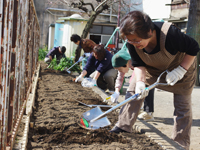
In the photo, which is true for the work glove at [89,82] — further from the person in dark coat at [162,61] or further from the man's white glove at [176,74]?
the man's white glove at [176,74]

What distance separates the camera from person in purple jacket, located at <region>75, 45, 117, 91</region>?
5.79m

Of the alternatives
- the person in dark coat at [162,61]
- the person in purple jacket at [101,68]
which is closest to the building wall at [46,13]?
the person in purple jacket at [101,68]

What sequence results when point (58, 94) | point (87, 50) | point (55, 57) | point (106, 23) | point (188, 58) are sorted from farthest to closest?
point (106, 23) < point (55, 57) < point (87, 50) < point (58, 94) < point (188, 58)

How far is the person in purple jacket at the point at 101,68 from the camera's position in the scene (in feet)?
19.0

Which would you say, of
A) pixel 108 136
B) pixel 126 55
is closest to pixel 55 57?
pixel 126 55

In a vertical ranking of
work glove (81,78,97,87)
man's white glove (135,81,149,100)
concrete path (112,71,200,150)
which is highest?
man's white glove (135,81,149,100)

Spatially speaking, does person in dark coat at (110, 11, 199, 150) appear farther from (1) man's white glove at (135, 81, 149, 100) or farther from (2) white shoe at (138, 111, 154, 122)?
(2) white shoe at (138, 111, 154, 122)

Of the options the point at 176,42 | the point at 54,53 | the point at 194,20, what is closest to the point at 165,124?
the point at 176,42

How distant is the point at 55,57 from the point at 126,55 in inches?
285

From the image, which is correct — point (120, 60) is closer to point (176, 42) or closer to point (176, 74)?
point (176, 74)

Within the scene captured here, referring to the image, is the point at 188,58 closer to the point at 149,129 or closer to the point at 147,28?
the point at 147,28

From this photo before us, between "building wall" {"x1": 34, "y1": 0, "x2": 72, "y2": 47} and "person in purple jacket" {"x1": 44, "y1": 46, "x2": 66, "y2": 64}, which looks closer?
"person in purple jacket" {"x1": 44, "y1": 46, "x2": 66, "y2": 64}

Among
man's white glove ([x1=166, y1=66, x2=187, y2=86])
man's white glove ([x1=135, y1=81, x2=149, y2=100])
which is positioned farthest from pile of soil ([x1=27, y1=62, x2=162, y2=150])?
man's white glove ([x1=166, y1=66, x2=187, y2=86])

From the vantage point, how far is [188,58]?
2.68 meters
